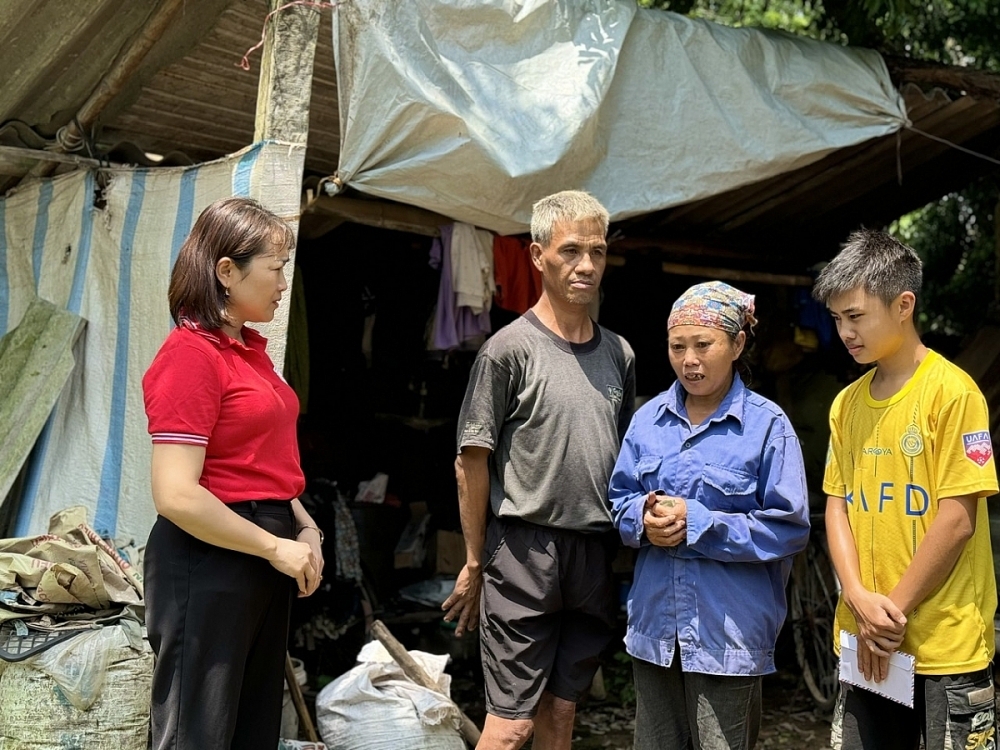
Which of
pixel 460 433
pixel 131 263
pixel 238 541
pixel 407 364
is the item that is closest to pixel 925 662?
pixel 460 433

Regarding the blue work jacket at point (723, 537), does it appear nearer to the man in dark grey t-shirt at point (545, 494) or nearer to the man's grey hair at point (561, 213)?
the man in dark grey t-shirt at point (545, 494)

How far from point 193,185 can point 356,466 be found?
3.17 meters

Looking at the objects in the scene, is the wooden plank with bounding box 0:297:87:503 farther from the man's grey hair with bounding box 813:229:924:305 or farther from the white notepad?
the white notepad

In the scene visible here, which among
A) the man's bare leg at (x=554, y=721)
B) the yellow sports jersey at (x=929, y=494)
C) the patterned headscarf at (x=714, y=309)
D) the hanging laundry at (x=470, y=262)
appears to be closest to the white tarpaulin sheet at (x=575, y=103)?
the hanging laundry at (x=470, y=262)

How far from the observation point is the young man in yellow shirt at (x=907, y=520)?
251 centimetres

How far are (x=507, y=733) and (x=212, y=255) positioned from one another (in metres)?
1.74

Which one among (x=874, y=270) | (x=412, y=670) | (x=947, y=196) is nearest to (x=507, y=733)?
(x=412, y=670)

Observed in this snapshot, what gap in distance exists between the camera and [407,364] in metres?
6.40

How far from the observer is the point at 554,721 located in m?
3.14

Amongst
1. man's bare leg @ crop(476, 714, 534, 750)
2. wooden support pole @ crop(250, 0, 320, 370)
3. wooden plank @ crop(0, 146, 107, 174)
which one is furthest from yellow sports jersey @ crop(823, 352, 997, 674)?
wooden plank @ crop(0, 146, 107, 174)

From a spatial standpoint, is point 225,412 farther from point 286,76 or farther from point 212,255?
point 286,76

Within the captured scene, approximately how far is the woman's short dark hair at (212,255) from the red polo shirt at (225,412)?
5cm

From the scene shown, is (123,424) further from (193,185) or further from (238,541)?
(238,541)

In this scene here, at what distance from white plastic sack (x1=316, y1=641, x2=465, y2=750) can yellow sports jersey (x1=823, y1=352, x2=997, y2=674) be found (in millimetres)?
1621
